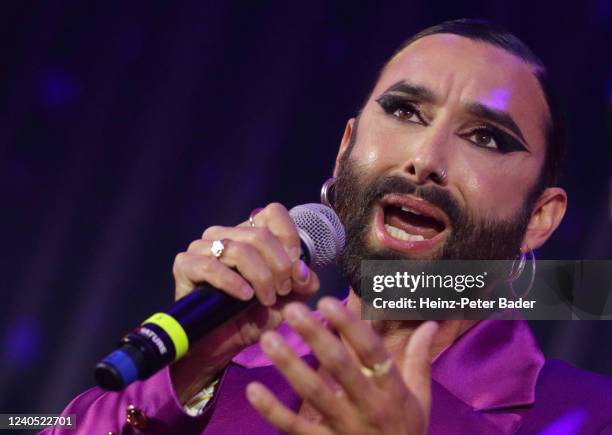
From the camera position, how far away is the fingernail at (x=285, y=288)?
3.77 feet

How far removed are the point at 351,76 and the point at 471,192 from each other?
92 centimetres

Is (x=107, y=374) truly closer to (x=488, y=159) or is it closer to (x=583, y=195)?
(x=488, y=159)

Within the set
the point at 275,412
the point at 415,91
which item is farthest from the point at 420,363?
the point at 415,91

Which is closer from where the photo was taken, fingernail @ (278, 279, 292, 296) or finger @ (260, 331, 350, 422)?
finger @ (260, 331, 350, 422)

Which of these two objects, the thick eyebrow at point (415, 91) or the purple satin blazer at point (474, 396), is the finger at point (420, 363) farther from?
the thick eyebrow at point (415, 91)

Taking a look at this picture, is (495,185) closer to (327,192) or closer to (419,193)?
(419,193)

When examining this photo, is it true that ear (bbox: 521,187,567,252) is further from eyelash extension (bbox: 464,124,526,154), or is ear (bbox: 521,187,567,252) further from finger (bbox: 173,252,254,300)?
finger (bbox: 173,252,254,300)

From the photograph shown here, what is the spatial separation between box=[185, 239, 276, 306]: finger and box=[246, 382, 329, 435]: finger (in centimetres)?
26

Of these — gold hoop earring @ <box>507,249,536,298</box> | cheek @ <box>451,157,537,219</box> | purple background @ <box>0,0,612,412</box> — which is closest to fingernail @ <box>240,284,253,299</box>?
cheek @ <box>451,157,537,219</box>

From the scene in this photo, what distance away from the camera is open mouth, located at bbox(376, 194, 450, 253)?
1.53 m

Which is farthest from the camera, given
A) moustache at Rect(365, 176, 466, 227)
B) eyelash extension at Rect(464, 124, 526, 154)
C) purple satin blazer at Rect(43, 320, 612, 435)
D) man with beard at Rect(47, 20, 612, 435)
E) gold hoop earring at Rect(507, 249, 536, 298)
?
gold hoop earring at Rect(507, 249, 536, 298)

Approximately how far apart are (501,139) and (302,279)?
2.34 ft

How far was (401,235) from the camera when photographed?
159 centimetres

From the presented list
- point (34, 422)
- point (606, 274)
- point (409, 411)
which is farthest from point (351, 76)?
point (409, 411)
